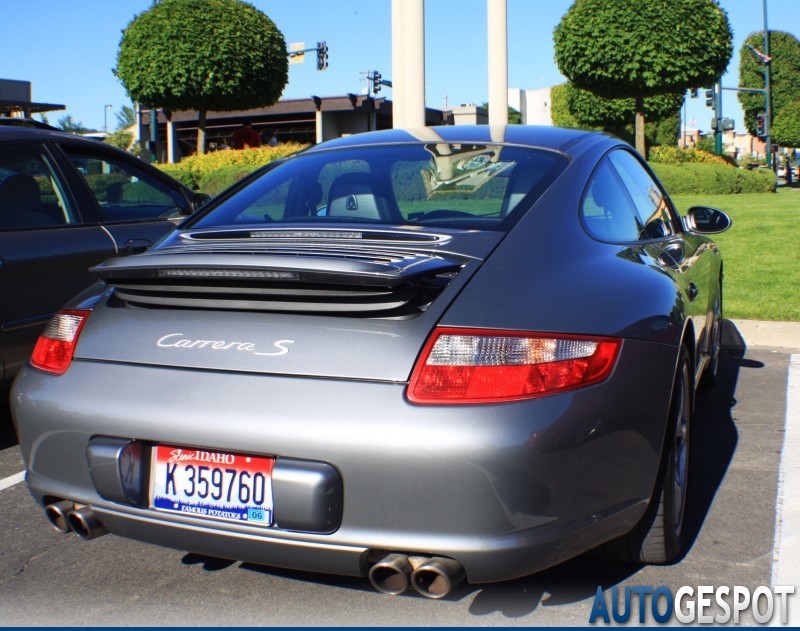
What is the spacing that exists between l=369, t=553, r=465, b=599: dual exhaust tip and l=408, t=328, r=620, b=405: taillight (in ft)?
1.32

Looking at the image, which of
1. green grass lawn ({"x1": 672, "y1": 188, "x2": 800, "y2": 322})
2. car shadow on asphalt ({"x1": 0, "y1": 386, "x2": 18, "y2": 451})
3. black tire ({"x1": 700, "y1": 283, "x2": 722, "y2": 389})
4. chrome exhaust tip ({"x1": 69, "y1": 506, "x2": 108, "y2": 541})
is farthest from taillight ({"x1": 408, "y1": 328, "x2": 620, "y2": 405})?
green grass lawn ({"x1": 672, "y1": 188, "x2": 800, "y2": 322})

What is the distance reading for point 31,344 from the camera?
15.0ft

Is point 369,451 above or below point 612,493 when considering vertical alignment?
above

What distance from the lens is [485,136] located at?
3.73 meters

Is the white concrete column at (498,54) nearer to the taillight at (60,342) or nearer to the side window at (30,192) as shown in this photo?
the side window at (30,192)

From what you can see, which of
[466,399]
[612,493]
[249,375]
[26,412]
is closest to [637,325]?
[612,493]

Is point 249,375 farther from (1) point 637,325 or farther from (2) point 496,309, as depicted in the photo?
(1) point 637,325

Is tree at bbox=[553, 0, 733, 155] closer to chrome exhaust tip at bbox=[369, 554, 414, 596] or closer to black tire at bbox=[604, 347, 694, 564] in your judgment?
black tire at bbox=[604, 347, 694, 564]

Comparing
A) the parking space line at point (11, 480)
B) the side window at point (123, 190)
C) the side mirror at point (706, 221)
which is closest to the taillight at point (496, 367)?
the side mirror at point (706, 221)

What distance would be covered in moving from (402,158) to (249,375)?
1429 millimetres

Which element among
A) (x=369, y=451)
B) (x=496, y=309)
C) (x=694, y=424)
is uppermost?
(x=496, y=309)

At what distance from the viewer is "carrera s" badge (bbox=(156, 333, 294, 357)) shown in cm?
247

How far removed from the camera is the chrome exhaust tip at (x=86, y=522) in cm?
266

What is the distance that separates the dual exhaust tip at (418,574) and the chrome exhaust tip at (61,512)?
3.06 feet
